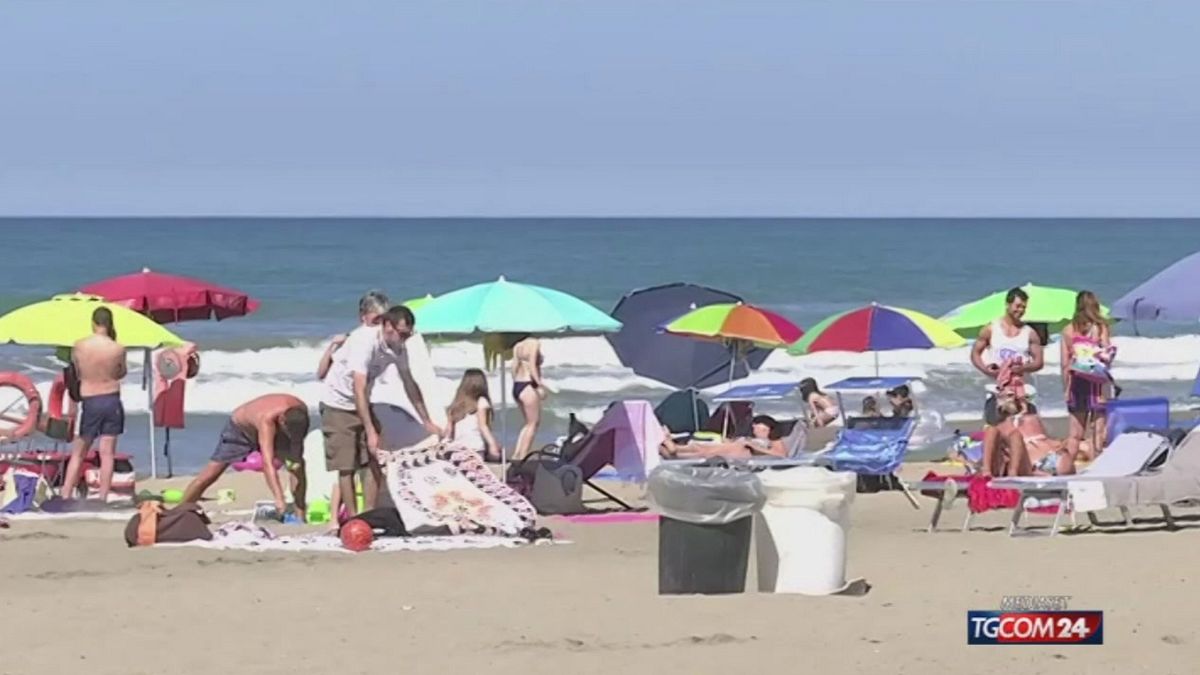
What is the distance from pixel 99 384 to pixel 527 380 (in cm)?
290

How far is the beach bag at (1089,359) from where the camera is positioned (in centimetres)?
1216

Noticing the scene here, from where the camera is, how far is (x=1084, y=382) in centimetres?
1228

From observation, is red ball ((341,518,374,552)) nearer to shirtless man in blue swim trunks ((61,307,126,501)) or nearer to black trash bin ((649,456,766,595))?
black trash bin ((649,456,766,595))

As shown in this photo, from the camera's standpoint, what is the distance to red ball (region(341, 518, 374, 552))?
8.89 metres

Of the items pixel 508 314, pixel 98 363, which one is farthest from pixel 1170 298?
pixel 98 363

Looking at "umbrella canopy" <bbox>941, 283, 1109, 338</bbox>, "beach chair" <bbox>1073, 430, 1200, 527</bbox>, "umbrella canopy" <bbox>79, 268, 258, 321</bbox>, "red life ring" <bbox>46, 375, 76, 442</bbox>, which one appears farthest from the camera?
"umbrella canopy" <bbox>941, 283, 1109, 338</bbox>

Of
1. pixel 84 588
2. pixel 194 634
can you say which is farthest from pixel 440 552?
pixel 194 634

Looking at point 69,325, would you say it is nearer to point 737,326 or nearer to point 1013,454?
point 737,326

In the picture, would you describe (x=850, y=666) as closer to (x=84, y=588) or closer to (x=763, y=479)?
(x=763, y=479)

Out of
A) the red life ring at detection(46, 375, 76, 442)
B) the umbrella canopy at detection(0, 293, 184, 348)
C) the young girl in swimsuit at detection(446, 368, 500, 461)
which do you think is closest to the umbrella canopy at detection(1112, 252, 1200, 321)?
the young girl in swimsuit at detection(446, 368, 500, 461)

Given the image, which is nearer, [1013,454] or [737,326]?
[1013,454]

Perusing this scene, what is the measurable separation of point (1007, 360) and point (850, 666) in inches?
228

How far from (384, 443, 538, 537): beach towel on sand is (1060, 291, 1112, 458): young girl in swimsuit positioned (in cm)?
434

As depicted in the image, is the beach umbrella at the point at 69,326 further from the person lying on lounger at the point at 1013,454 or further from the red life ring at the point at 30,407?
the person lying on lounger at the point at 1013,454
